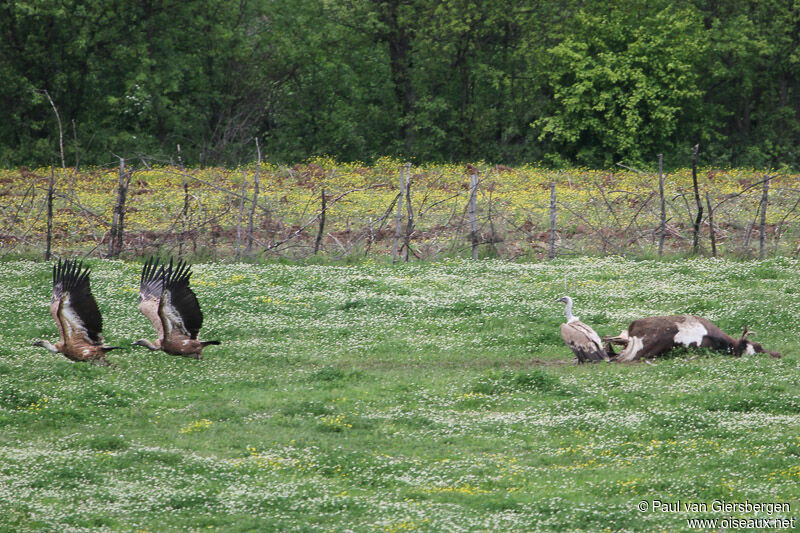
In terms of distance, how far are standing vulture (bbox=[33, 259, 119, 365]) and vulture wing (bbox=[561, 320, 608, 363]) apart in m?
7.75

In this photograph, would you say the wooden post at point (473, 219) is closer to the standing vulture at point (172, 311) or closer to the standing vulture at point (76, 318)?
the standing vulture at point (172, 311)

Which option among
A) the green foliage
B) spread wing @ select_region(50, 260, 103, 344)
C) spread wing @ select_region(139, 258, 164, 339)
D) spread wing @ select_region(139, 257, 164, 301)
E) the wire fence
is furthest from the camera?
the green foliage

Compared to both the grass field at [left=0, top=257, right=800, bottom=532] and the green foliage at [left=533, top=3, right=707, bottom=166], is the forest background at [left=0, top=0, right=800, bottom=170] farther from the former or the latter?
the grass field at [left=0, top=257, right=800, bottom=532]

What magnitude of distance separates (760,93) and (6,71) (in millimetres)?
45473

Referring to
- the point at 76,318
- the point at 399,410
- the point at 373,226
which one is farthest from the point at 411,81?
the point at 399,410

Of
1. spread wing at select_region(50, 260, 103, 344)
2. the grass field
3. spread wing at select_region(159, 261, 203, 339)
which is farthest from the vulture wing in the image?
spread wing at select_region(50, 260, 103, 344)

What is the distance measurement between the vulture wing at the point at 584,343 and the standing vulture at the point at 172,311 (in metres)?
6.04

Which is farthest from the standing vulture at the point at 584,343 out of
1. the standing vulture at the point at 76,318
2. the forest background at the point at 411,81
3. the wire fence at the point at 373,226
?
the forest background at the point at 411,81

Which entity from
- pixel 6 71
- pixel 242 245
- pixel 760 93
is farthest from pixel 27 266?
pixel 760 93

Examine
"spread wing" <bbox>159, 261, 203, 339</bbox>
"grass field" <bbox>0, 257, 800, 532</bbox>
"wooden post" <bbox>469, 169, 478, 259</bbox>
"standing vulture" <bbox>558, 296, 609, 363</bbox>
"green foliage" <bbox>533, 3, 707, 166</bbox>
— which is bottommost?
"grass field" <bbox>0, 257, 800, 532</bbox>

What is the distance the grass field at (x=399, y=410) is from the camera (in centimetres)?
940

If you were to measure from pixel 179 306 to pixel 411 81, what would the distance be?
147ft

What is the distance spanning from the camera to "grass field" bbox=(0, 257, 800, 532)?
30.8ft

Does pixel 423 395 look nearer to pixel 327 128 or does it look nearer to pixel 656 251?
pixel 656 251
